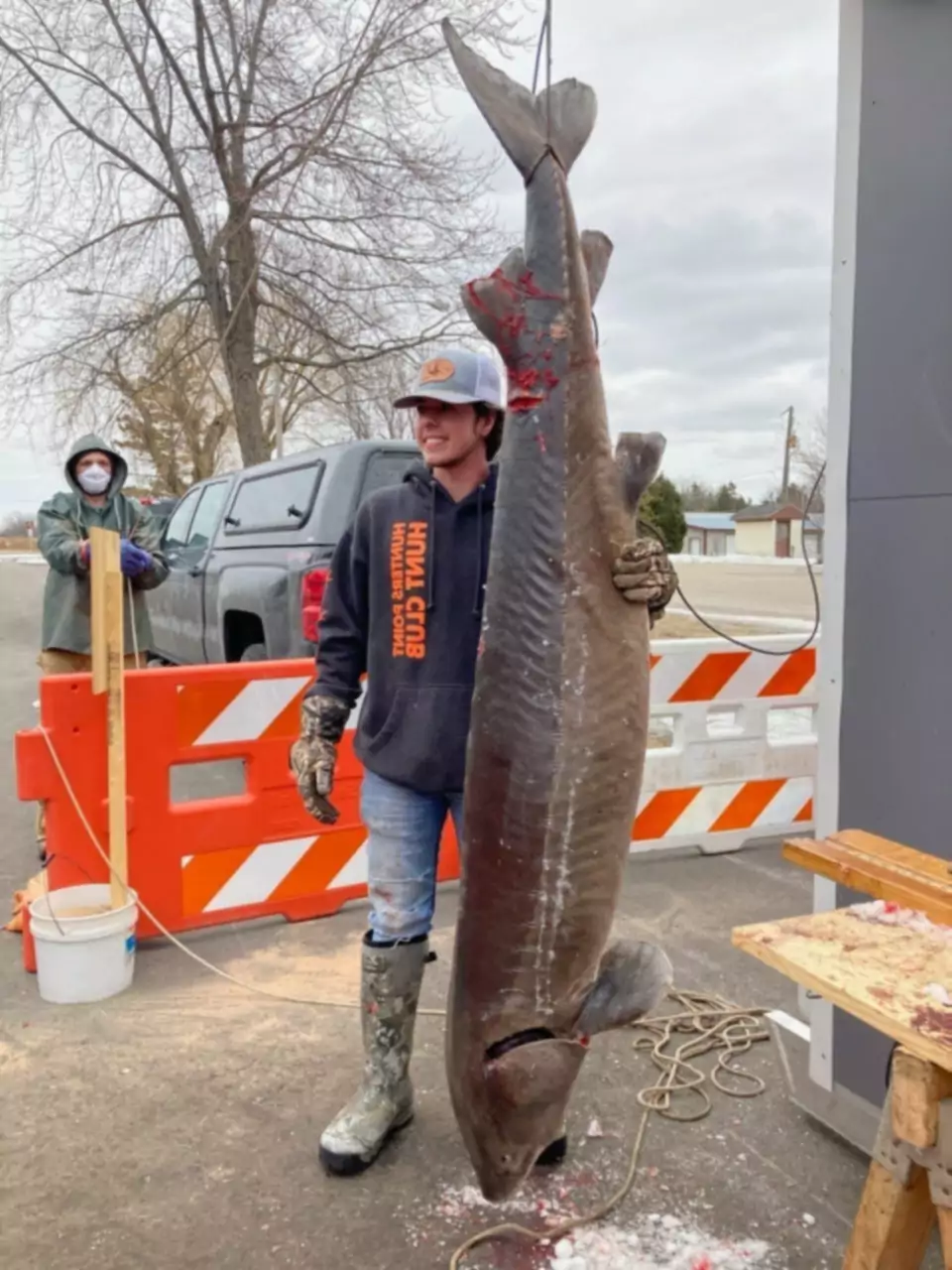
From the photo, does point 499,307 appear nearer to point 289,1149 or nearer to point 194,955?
point 289,1149

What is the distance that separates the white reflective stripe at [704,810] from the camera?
18.9 ft

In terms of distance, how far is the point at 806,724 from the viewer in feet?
29.7

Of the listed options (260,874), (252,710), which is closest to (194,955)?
(260,874)

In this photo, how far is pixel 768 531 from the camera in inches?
2785

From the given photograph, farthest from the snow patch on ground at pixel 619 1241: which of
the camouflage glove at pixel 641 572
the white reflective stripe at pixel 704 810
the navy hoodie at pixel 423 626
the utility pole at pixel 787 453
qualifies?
the utility pole at pixel 787 453

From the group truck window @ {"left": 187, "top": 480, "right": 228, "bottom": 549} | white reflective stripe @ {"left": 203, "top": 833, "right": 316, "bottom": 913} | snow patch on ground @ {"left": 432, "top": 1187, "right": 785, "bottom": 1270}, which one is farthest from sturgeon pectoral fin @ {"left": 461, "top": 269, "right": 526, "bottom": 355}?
truck window @ {"left": 187, "top": 480, "right": 228, "bottom": 549}

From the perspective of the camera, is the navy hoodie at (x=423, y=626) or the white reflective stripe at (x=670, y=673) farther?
the white reflective stripe at (x=670, y=673)

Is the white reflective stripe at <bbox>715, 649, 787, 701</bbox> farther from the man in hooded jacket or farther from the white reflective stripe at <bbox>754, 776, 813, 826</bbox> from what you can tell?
the man in hooded jacket

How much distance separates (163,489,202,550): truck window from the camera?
962 cm

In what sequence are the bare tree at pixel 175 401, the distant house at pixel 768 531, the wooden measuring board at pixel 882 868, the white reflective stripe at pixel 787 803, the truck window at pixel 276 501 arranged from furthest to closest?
the distant house at pixel 768 531 → the bare tree at pixel 175 401 → the truck window at pixel 276 501 → the white reflective stripe at pixel 787 803 → the wooden measuring board at pixel 882 868

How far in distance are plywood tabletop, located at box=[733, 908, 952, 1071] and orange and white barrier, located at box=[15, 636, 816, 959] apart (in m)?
2.70

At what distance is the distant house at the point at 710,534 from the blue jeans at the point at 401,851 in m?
77.1

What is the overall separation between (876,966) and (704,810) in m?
3.75

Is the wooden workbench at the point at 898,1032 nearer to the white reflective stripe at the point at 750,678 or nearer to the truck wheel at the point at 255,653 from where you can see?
the white reflective stripe at the point at 750,678
